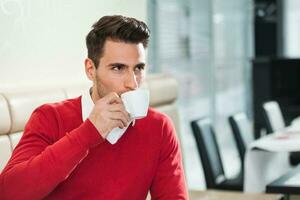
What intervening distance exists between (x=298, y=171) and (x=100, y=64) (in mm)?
1327

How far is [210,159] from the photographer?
3.59 meters

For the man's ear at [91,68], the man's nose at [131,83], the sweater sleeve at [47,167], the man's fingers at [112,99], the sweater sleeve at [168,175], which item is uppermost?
the man's ear at [91,68]

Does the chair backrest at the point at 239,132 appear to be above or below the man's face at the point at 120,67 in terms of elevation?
below

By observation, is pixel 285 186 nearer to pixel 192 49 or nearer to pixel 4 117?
pixel 4 117

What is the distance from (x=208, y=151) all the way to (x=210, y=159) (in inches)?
2.1

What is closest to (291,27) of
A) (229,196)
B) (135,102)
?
(229,196)

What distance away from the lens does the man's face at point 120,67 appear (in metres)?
1.56

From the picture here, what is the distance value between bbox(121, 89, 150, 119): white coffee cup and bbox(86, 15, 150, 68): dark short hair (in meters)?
0.23

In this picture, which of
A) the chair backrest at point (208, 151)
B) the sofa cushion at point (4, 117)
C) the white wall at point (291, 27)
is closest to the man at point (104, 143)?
the sofa cushion at point (4, 117)

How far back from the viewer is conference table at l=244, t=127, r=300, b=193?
10.9ft

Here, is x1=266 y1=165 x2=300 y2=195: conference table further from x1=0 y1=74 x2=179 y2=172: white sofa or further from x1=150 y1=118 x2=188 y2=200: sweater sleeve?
x1=0 y1=74 x2=179 y2=172: white sofa

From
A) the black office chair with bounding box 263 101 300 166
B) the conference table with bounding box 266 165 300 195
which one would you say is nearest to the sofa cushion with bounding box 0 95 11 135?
the conference table with bounding box 266 165 300 195

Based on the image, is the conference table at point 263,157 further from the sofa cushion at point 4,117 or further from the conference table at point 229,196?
the sofa cushion at point 4,117

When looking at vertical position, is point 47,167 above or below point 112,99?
below
